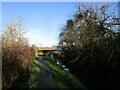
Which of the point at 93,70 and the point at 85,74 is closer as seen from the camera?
the point at 93,70

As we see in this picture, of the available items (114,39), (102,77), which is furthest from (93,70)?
(114,39)

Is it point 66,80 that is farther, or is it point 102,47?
point 66,80

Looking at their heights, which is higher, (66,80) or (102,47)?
(102,47)

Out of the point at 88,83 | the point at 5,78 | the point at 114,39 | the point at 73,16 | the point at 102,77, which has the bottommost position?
the point at 88,83

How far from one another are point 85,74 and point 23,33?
18.4 m

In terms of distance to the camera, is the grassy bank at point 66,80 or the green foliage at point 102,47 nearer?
the green foliage at point 102,47

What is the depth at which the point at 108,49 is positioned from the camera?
8469mm

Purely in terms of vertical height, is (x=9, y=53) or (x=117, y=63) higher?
(x=9, y=53)

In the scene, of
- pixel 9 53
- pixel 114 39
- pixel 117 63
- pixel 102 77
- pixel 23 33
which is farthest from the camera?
pixel 23 33

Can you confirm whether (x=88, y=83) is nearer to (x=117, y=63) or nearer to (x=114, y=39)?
(x=117, y=63)

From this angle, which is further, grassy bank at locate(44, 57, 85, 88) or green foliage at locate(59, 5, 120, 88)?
grassy bank at locate(44, 57, 85, 88)

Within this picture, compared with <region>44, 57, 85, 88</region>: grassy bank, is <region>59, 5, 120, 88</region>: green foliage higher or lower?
higher

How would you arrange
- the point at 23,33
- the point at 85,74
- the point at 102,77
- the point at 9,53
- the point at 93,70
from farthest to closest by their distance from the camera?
the point at 23,33
the point at 85,74
the point at 93,70
the point at 102,77
the point at 9,53

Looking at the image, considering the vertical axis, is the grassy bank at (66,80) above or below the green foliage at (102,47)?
Answer: below
